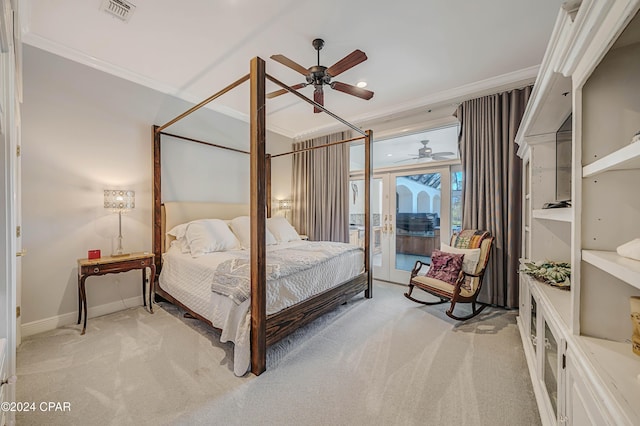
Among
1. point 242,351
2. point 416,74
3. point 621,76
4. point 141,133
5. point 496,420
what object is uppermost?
point 416,74

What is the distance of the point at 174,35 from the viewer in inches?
94.0

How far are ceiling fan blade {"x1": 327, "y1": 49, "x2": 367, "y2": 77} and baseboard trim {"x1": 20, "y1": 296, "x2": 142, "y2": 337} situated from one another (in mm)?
3498

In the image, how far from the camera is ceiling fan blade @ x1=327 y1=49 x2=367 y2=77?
6.89ft

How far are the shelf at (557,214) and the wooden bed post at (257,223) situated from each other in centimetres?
173

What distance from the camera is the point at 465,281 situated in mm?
2947

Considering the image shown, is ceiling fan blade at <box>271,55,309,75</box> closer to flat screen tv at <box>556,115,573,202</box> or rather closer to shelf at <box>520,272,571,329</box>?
flat screen tv at <box>556,115,573,202</box>

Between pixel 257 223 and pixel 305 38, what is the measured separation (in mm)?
1861

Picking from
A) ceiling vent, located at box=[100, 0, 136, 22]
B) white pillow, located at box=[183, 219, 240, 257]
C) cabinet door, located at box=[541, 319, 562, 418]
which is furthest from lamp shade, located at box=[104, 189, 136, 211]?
cabinet door, located at box=[541, 319, 562, 418]

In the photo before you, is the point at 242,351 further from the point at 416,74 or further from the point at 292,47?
the point at 416,74

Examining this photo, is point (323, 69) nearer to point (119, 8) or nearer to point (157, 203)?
point (119, 8)

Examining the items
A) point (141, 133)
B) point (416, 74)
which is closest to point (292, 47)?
point (416, 74)

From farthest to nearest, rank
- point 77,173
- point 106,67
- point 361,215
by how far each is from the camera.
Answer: point 361,215
point 106,67
point 77,173

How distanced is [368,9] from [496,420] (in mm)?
2987

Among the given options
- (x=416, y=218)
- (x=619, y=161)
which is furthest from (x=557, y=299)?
(x=416, y=218)
